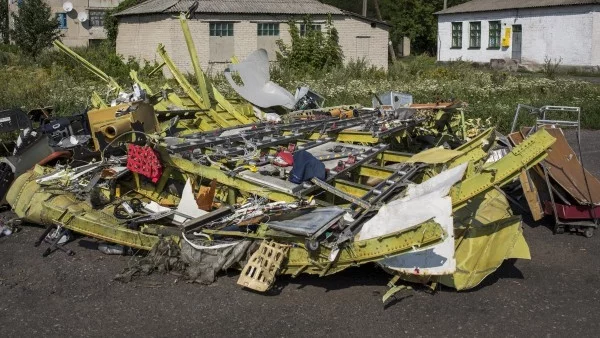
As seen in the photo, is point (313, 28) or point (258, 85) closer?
point (258, 85)

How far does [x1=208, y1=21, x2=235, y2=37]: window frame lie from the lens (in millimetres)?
25688

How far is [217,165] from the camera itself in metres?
6.65

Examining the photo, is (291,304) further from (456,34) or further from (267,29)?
(456,34)

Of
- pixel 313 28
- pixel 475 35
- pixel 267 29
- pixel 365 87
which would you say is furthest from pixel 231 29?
pixel 475 35

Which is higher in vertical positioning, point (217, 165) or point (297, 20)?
point (297, 20)

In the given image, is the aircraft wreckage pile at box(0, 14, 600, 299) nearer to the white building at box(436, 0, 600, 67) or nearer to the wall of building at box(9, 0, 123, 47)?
the white building at box(436, 0, 600, 67)

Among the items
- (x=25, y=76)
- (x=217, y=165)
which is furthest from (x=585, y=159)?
(x=25, y=76)

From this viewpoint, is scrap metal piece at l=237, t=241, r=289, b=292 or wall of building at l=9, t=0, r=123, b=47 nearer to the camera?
scrap metal piece at l=237, t=241, r=289, b=292

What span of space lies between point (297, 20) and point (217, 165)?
69.3ft

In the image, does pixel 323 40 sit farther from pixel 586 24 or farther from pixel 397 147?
pixel 397 147

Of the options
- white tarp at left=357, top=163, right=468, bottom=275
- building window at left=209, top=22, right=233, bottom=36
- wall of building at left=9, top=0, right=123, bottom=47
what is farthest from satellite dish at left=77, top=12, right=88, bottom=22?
white tarp at left=357, top=163, right=468, bottom=275

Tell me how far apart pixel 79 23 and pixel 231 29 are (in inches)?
701

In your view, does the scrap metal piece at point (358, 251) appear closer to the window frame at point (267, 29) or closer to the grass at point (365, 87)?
the grass at point (365, 87)

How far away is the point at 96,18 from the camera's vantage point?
1609 inches
